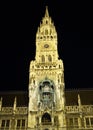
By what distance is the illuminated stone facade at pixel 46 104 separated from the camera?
164 feet

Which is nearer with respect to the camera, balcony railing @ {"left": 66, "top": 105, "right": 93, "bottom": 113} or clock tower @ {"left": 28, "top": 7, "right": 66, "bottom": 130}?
clock tower @ {"left": 28, "top": 7, "right": 66, "bottom": 130}

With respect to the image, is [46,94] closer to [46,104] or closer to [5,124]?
[46,104]

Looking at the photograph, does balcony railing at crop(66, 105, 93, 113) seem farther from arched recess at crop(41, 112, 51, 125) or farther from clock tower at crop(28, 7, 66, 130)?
arched recess at crop(41, 112, 51, 125)

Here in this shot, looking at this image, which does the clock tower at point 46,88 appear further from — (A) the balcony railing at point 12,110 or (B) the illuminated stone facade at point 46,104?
(A) the balcony railing at point 12,110

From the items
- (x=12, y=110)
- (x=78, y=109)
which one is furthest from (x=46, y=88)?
(x=12, y=110)

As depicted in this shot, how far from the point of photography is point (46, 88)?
53125 millimetres

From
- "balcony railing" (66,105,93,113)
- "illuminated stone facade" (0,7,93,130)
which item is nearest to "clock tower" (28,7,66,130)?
"illuminated stone facade" (0,7,93,130)

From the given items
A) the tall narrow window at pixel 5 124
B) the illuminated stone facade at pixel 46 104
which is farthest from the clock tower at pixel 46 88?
the tall narrow window at pixel 5 124

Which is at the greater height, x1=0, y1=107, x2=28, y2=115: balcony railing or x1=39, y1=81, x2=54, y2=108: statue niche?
x1=39, y1=81, x2=54, y2=108: statue niche

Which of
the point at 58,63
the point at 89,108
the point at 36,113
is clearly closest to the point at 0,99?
the point at 36,113

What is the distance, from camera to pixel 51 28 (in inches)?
2562

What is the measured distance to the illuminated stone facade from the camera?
50031 mm

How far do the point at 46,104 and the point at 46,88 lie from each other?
3.04 meters

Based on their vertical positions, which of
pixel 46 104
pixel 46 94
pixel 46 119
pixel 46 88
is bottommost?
pixel 46 119
